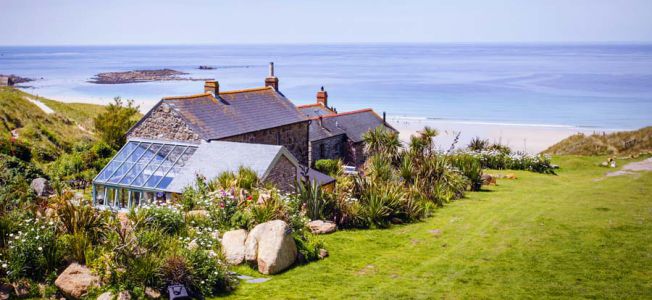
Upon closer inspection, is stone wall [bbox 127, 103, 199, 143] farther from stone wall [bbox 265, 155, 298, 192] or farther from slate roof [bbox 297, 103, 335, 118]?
slate roof [bbox 297, 103, 335, 118]

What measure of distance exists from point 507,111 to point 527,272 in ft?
244

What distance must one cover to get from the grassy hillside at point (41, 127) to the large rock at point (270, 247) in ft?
79.9

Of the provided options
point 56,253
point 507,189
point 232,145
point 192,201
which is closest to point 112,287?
point 56,253

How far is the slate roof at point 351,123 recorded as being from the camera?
42.0 metres

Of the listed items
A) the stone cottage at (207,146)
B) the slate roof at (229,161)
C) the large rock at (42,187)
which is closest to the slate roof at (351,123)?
the stone cottage at (207,146)

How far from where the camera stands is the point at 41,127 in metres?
43.1

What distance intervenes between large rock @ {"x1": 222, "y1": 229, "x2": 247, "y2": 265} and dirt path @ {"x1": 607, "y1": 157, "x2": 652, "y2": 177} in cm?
2688

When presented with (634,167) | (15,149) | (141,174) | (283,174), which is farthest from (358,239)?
(634,167)

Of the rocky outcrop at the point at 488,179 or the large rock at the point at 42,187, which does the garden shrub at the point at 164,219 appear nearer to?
the large rock at the point at 42,187

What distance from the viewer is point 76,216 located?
539 inches

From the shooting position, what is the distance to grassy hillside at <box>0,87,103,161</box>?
3834cm

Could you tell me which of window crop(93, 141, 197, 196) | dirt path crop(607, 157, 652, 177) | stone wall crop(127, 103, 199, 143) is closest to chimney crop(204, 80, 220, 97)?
stone wall crop(127, 103, 199, 143)

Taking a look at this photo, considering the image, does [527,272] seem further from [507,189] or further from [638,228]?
[507,189]

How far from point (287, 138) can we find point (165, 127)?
7733 mm
